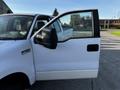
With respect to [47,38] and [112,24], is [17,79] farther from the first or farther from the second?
[112,24]

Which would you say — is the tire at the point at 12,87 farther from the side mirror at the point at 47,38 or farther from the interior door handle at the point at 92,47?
the interior door handle at the point at 92,47

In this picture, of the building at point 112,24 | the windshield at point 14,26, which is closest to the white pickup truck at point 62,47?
the windshield at point 14,26

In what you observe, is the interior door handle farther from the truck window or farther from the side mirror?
the side mirror

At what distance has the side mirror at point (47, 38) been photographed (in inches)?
185

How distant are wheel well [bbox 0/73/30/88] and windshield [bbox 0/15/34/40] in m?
0.71

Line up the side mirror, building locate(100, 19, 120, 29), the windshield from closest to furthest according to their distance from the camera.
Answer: the side mirror < the windshield < building locate(100, 19, 120, 29)

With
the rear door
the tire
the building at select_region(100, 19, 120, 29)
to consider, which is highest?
the rear door

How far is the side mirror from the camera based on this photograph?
4.70m

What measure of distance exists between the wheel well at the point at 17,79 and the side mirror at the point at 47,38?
2.15 feet

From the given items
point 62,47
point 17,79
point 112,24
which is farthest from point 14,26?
point 112,24

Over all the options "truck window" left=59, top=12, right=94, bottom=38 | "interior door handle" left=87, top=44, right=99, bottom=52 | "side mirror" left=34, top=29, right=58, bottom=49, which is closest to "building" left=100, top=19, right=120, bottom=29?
"truck window" left=59, top=12, right=94, bottom=38

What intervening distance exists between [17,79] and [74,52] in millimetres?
1188

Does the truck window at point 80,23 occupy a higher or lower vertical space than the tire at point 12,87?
higher

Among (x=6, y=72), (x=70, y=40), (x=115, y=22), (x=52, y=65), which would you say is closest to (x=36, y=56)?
(x=52, y=65)
